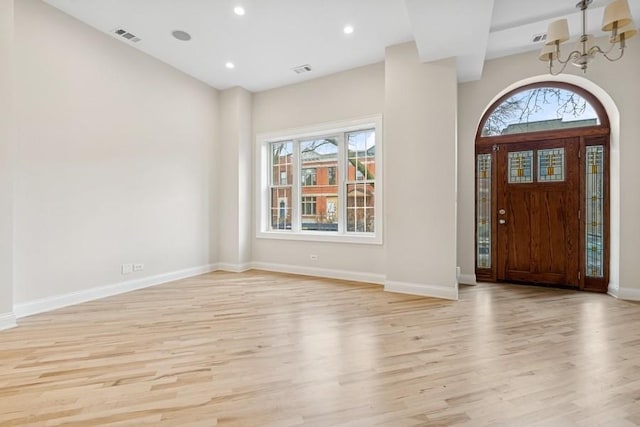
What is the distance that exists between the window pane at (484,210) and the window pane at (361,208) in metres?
1.65

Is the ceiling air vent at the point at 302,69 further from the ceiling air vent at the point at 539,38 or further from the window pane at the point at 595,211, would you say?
the window pane at the point at 595,211

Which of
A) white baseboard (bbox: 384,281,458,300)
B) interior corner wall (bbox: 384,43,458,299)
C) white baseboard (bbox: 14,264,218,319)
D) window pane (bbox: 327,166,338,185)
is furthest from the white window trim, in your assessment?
white baseboard (bbox: 14,264,218,319)

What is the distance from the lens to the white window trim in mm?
4520

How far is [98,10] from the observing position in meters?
3.40

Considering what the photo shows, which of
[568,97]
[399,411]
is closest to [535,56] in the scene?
[568,97]

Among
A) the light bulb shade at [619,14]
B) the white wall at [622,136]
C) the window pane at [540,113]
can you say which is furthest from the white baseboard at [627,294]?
the light bulb shade at [619,14]

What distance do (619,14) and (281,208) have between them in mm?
4745

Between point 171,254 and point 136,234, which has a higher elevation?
point 136,234

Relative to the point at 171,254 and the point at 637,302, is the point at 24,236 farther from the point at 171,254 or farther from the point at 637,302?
the point at 637,302

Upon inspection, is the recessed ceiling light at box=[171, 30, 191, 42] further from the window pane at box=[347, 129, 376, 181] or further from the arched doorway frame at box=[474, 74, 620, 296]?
the arched doorway frame at box=[474, 74, 620, 296]

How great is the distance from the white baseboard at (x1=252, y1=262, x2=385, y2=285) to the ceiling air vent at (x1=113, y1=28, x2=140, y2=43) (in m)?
3.83

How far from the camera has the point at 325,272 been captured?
194 inches

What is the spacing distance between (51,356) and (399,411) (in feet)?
8.37

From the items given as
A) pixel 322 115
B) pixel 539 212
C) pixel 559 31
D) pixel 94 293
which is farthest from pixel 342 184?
pixel 94 293
